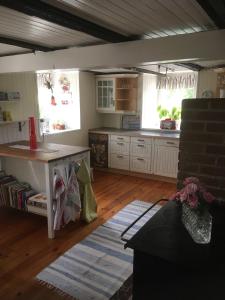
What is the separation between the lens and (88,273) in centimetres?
225

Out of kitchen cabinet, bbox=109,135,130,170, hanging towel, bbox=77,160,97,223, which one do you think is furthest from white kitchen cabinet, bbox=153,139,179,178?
hanging towel, bbox=77,160,97,223

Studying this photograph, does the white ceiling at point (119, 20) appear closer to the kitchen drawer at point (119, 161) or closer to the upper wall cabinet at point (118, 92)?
the upper wall cabinet at point (118, 92)

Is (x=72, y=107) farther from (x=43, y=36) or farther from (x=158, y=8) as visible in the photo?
(x=158, y=8)

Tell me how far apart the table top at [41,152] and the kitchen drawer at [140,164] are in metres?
1.96

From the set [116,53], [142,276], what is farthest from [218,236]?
[116,53]

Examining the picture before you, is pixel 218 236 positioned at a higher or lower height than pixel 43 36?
lower

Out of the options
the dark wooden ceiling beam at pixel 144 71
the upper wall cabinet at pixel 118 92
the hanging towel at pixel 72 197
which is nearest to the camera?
the hanging towel at pixel 72 197

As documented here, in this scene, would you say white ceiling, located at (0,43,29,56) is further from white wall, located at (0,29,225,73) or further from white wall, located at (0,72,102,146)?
white wall, located at (0,72,102,146)

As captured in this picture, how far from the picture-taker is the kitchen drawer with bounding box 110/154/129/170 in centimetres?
509

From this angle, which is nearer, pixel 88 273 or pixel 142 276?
pixel 142 276

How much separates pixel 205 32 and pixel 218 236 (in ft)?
5.78

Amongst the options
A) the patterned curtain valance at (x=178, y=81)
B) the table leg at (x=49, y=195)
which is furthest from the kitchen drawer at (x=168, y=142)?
the table leg at (x=49, y=195)

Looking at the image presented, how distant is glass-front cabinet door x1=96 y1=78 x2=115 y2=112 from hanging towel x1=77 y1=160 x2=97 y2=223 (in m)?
2.64

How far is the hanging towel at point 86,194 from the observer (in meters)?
3.06
